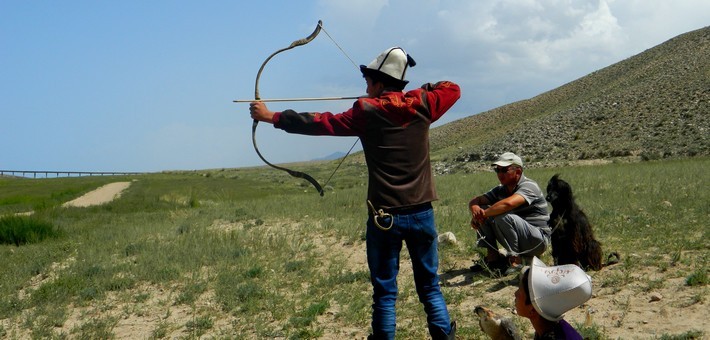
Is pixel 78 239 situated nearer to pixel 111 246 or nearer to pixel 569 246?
pixel 111 246

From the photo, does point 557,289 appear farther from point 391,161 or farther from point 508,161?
point 508,161

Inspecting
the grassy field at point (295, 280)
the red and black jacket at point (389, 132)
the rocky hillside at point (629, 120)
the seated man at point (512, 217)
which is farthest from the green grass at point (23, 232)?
the rocky hillside at point (629, 120)

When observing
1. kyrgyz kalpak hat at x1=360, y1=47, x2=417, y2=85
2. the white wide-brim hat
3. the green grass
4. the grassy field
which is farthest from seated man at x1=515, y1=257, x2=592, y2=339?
the green grass

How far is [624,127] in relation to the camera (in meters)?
→ 44.0

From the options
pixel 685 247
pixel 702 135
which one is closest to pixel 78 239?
pixel 685 247

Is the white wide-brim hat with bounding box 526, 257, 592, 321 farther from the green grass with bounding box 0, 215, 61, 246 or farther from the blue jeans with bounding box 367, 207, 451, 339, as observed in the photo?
the green grass with bounding box 0, 215, 61, 246

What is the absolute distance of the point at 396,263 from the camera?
4961 mm

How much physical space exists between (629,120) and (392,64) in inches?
1769

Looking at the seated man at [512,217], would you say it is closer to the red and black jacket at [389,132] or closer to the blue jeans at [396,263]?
the blue jeans at [396,263]

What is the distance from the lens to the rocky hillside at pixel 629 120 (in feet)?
121

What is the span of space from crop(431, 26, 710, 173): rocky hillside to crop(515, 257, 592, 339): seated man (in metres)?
30.6

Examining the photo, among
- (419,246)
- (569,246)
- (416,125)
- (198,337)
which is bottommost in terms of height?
(198,337)

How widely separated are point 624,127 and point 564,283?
43.7 m

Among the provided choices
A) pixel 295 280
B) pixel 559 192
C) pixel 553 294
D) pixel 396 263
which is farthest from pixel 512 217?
pixel 553 294
